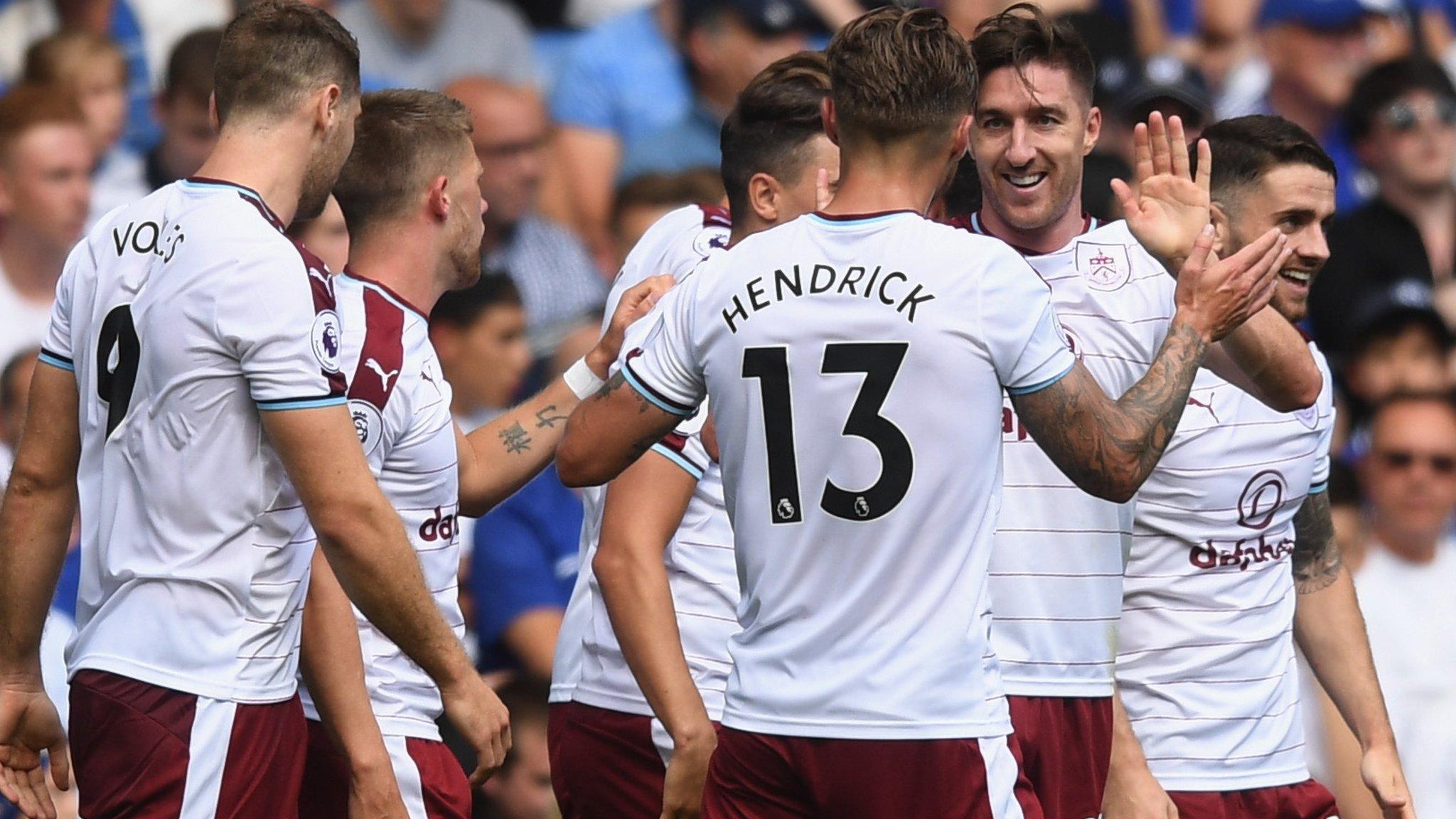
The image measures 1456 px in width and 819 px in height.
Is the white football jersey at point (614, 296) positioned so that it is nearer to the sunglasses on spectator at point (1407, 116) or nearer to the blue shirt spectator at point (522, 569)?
the blue shirt spectator at point (522, 569)

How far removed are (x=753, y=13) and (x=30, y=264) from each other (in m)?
3.51

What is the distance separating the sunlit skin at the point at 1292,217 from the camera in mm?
5379

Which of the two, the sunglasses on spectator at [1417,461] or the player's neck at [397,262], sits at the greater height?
the player's neck at [397,262]

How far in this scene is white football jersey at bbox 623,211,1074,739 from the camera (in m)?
3.66

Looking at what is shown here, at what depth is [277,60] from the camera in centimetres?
416

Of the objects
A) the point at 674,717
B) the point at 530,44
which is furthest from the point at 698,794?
the point at 530,44

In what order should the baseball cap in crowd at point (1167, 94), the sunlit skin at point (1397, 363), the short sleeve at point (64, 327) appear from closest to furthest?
the short sleeve at point (64, 327)
the baseball cap in crowd at point (1167, 94)
the sunlit skin at point (1397, 363)

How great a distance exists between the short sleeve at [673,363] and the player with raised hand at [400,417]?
74 cm

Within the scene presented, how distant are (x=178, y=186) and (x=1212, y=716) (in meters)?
2.87

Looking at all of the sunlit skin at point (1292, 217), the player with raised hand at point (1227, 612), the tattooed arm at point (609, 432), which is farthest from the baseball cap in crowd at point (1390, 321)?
the tattooed arm at point (609, 432)

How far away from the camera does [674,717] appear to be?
180 inches

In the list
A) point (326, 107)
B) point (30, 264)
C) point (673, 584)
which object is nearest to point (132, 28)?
point (30, 264)

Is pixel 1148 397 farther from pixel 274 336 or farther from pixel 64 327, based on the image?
pixel 64 327

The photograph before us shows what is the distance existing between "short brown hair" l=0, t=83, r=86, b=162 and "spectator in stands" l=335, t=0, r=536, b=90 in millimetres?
1267
